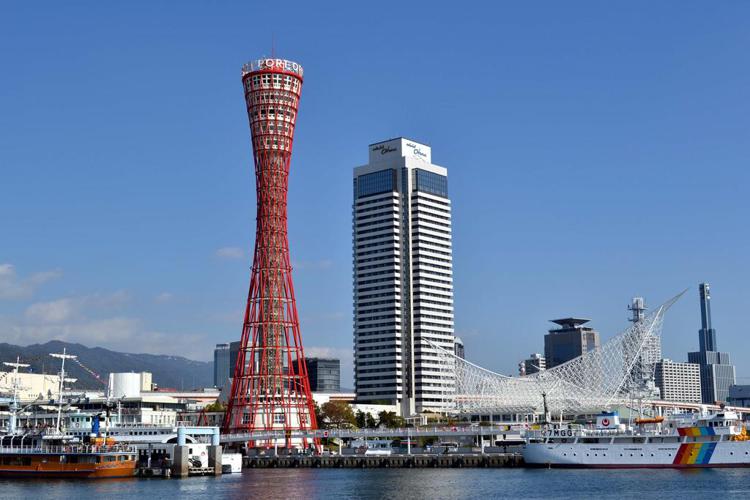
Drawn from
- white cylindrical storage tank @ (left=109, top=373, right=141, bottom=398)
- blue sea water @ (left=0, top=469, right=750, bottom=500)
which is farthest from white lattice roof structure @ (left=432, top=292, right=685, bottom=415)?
white cylindrical storage tank @ (left=109, top=373, right=141, bottom=398)

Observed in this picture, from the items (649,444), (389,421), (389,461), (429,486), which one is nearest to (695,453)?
(649,444)

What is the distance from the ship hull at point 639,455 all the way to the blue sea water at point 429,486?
1.69m

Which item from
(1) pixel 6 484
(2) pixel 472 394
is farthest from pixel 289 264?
(2) pixel 472 394

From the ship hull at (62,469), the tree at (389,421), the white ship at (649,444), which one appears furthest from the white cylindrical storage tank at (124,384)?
the white ship at (649,444)

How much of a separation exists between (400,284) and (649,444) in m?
92.0

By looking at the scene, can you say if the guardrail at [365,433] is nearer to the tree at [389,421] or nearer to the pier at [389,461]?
the pier at [389,461]

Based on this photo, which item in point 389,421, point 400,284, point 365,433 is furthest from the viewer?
point 400,284

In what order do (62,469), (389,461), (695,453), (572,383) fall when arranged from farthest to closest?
(572,383) → (389,461) → (695,453) → (62,469)

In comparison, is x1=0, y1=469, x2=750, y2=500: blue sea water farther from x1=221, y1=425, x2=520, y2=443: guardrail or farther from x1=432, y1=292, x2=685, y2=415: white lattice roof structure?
x1=432, y1=292, x2=685, y2=415: white lattice roof structure

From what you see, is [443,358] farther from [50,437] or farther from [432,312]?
[50,437]

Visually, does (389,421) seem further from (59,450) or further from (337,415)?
(59,450)

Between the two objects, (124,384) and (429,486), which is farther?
(124,384)

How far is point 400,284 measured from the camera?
170 m

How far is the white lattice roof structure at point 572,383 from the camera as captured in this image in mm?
119750
